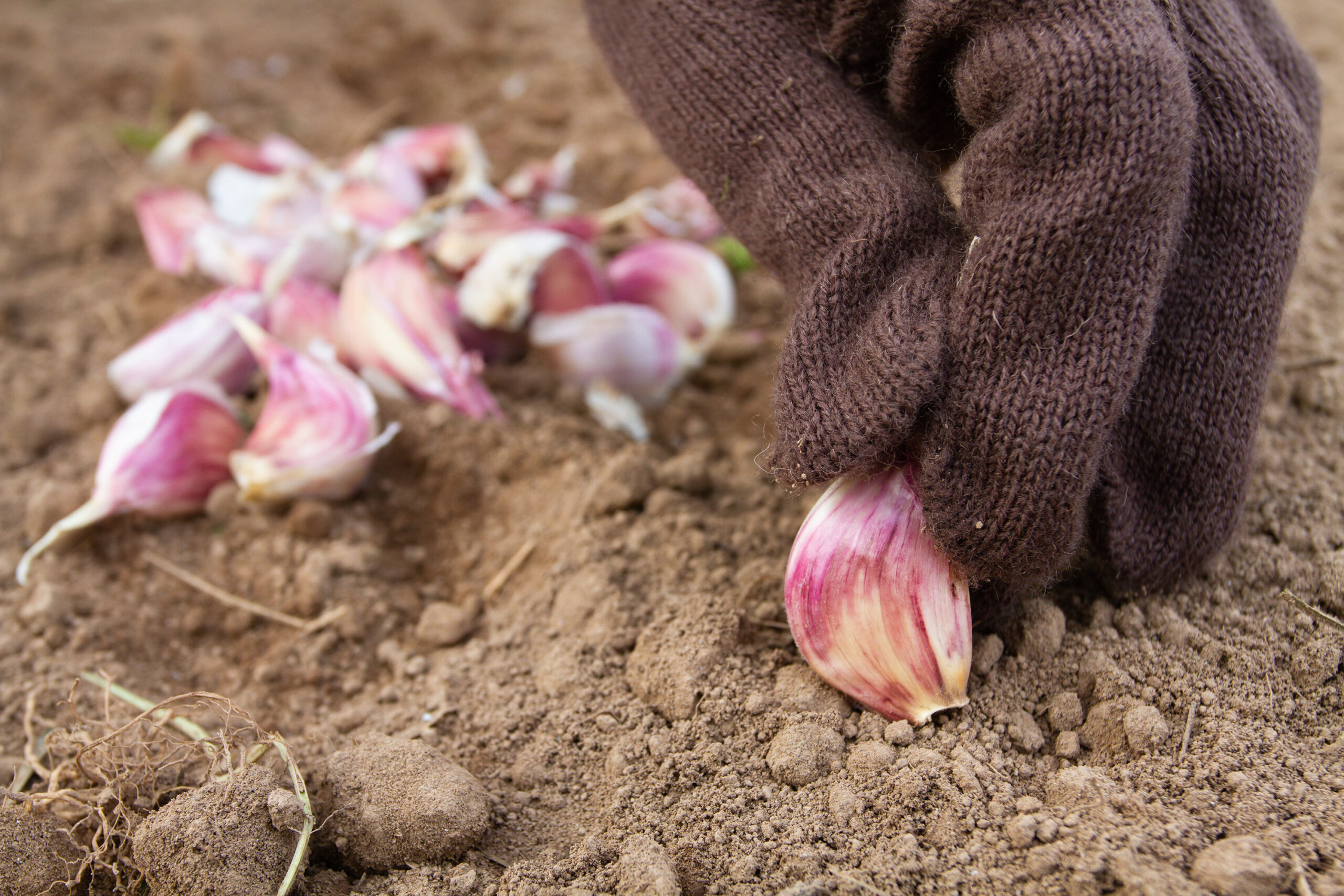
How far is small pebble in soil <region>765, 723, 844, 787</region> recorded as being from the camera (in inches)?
32.4

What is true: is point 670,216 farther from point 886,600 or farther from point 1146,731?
point 1146,731

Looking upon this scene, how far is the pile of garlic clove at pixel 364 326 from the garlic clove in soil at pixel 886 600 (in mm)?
489

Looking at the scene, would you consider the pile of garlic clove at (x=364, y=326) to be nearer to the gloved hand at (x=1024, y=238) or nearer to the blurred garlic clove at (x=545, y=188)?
the blurred garlic clove at (x=545, y=188)

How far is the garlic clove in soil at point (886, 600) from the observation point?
0.83 meters

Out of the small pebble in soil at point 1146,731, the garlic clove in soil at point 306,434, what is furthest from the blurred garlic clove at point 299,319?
the small pebble in soil at point 1146,731

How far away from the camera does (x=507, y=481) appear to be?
126 cm

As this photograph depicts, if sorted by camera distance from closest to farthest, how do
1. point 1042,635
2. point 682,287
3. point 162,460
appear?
point 1042,635 → point 162,460 → point 682,287

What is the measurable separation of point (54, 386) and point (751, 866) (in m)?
1.23

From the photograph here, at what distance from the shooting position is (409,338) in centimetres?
126

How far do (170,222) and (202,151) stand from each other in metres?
0.27

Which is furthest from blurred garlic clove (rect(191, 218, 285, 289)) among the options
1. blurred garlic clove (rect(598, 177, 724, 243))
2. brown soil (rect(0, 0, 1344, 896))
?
blurred garlic clove (rect(598, 177, 724, 243))

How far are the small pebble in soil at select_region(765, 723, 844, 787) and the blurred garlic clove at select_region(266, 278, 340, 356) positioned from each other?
0.86 m

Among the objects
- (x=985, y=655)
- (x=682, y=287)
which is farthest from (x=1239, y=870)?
(x=682, y=287)

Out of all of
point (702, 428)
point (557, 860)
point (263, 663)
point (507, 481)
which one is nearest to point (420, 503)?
point (507, 481)
